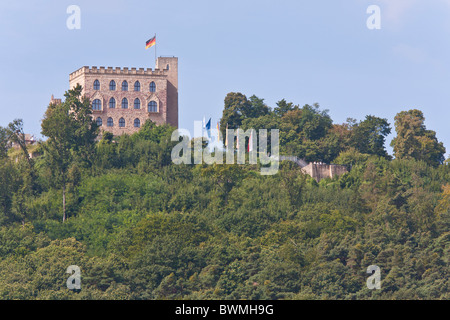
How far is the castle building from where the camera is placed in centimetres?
9400

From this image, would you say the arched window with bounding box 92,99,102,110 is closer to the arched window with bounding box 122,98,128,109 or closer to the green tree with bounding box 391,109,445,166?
the arched window with bounding box 122,98,128,109

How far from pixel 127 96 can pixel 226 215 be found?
15.0 metres

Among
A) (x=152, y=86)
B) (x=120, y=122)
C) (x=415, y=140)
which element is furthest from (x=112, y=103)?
(x=415, y=140)

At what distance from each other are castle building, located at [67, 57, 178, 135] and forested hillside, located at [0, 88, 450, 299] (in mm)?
1673

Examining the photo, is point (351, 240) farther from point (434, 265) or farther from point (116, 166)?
point (116, 166)

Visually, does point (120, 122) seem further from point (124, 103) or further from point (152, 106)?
point (152, 106)

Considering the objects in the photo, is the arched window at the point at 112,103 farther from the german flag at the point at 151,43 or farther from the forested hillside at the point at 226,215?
the german flag at the point at 151,43

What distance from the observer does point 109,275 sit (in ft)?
240

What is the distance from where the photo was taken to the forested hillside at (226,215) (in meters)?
72.9

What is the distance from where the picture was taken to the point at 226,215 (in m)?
83.8

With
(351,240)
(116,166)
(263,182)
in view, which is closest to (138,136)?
(116,166)

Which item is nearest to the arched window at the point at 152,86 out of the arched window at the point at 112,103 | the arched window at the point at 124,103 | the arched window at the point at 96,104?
the arched window at the point at 124,103

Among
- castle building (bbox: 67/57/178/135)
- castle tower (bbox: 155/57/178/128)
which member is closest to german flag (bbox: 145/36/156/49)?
castle tower (bbox: 155/57/178/128)

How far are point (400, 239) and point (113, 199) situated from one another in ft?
59.2
